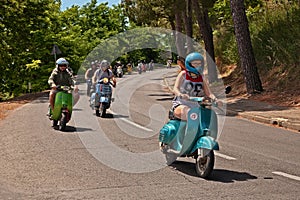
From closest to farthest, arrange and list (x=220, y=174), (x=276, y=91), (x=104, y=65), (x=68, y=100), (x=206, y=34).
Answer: (x=220, y=174) → (x=68, y=100) → (x=104, y=65) → (x=276, y=91) → (x=206, y=34)

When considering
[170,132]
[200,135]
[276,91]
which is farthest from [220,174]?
[276,91]

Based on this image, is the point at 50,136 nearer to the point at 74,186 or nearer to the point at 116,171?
the point at 116,171

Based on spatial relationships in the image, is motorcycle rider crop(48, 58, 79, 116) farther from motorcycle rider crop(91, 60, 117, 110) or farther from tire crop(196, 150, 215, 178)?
tire crop(196, 150, 215, 178)

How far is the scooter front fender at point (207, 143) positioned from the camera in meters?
7.43

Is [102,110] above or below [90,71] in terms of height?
below

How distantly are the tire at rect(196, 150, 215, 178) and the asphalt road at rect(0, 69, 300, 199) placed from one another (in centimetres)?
12

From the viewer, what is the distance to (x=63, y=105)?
13.5m

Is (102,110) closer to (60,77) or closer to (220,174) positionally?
(60,77)

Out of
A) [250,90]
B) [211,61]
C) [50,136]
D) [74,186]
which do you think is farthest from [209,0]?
[74,186]

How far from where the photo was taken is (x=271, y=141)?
11.5 metres

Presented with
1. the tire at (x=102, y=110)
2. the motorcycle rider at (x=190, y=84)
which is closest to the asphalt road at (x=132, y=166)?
the motorcycle rider at (x=190, y=84)

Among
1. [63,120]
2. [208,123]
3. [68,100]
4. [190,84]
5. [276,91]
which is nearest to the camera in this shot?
[208,123]

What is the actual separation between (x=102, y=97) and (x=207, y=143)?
31.5 ft

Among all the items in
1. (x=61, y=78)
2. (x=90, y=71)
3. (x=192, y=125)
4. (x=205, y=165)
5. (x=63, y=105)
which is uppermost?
(x=90, y=71)
